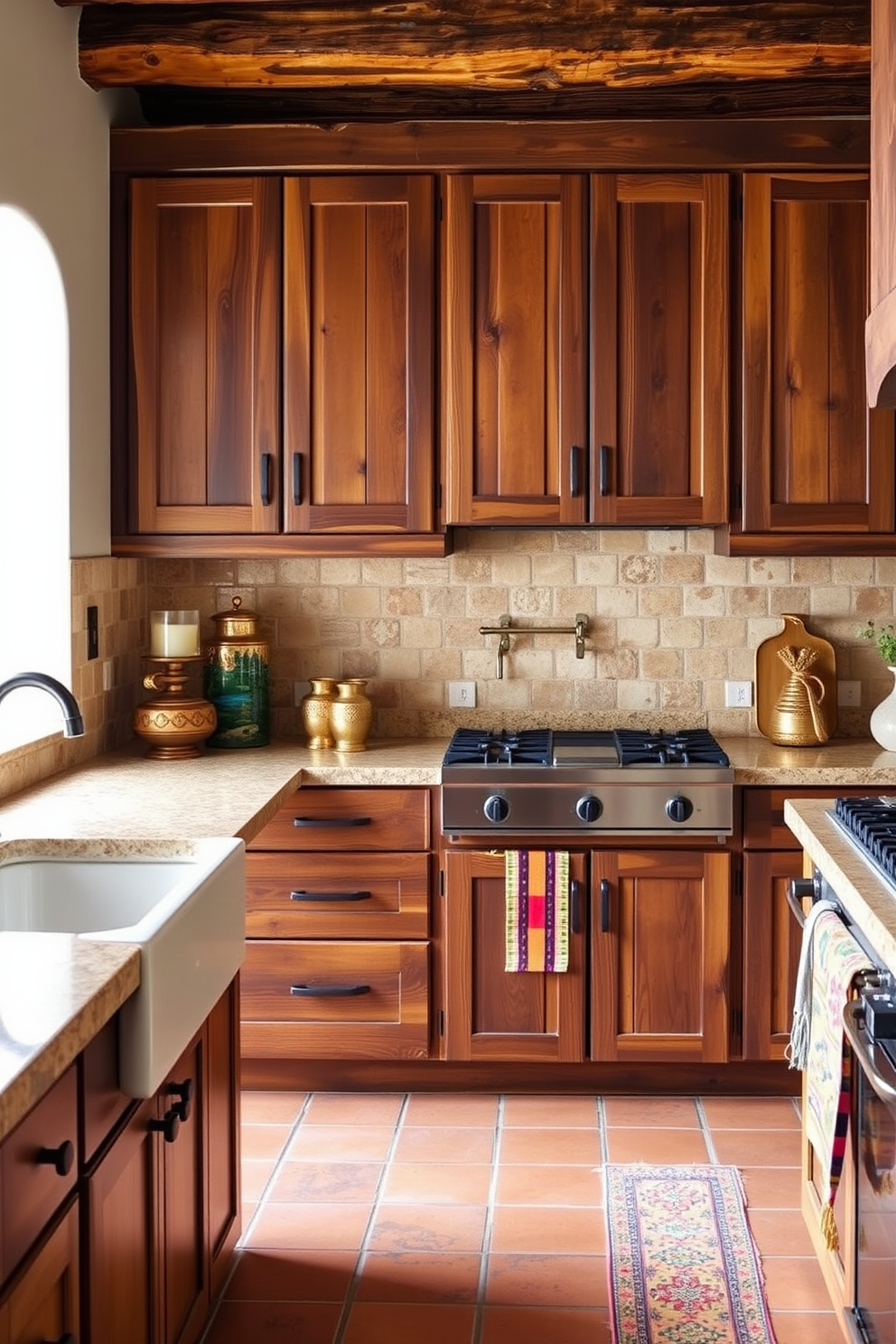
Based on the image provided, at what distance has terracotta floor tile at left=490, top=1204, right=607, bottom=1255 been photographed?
3164 mm

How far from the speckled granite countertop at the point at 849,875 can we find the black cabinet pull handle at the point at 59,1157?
111 cm

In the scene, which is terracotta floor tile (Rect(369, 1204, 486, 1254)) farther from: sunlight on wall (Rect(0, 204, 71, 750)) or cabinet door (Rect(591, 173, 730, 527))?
cabinet door (Rect(591, 173, 730, 527))

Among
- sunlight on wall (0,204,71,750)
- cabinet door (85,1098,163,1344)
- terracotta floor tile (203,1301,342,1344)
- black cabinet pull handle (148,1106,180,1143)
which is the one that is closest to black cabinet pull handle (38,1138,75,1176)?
cabinet door (85,1098,163,1344)

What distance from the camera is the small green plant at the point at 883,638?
13.7 feet

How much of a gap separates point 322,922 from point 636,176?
7.12 feet

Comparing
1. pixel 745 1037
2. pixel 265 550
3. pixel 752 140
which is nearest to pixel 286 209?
pixel 265 550

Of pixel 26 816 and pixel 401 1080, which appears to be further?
pixel 401 1080

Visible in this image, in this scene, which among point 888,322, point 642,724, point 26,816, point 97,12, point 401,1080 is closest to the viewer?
point 888,322

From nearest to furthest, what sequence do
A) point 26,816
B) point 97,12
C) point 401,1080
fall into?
point 26,816
point 97,12
point 401,1080

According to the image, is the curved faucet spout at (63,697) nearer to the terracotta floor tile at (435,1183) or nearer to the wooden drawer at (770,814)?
the terracotta floor tile at (435,1183)

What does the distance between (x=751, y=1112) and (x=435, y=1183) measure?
3.15 feet

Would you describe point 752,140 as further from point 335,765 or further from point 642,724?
point 335,765

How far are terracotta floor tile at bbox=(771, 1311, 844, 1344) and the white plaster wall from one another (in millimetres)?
2421

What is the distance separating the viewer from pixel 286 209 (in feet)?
13.3
